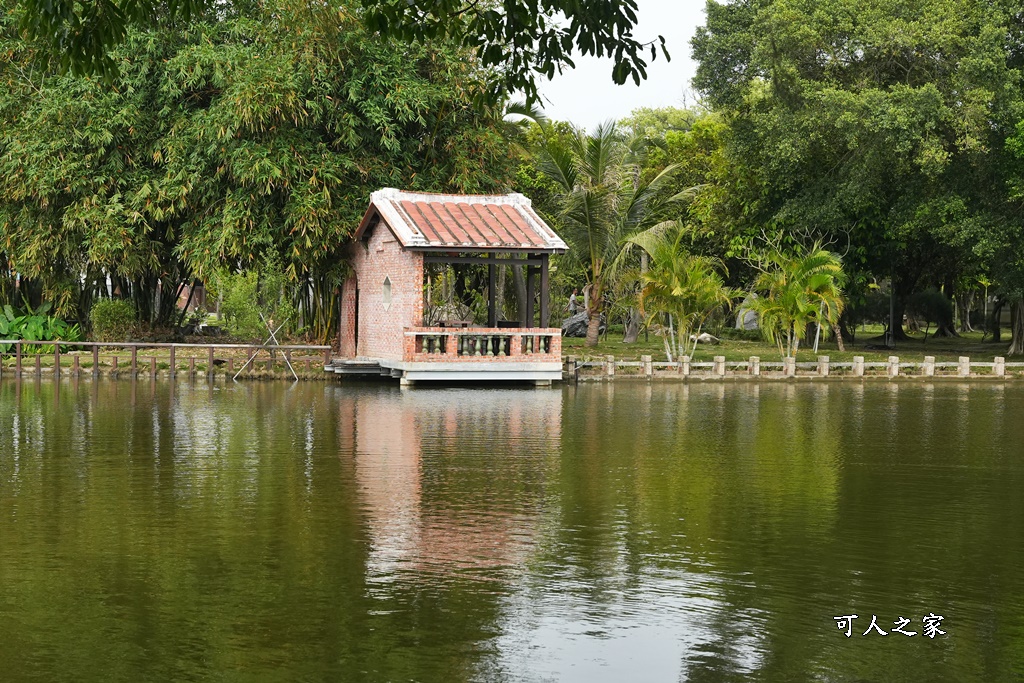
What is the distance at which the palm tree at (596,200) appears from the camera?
3481cm

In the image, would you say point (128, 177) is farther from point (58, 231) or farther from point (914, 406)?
point (914, 406)

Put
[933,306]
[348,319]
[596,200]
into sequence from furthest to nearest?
[933,306] < [596,200] < [348,319]

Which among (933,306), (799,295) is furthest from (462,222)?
(933,306)

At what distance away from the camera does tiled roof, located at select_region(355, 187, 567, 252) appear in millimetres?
26547

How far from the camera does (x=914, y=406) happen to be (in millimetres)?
23000

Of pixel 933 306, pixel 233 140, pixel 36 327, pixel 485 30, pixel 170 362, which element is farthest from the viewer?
pixel 933 306

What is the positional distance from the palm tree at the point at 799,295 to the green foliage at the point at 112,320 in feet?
53.0

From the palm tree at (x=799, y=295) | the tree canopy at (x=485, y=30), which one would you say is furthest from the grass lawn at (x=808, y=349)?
the tree canopy at (x=485, y=30)

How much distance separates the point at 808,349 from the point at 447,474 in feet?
91.1

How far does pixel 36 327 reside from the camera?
33.0 meters

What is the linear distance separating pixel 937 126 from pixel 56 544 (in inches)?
1130

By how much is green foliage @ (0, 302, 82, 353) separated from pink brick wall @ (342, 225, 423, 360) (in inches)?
321

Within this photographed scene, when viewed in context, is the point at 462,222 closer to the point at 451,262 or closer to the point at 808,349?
the point at 451,262

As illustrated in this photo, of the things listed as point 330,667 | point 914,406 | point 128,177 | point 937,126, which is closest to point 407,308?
point 128,177
